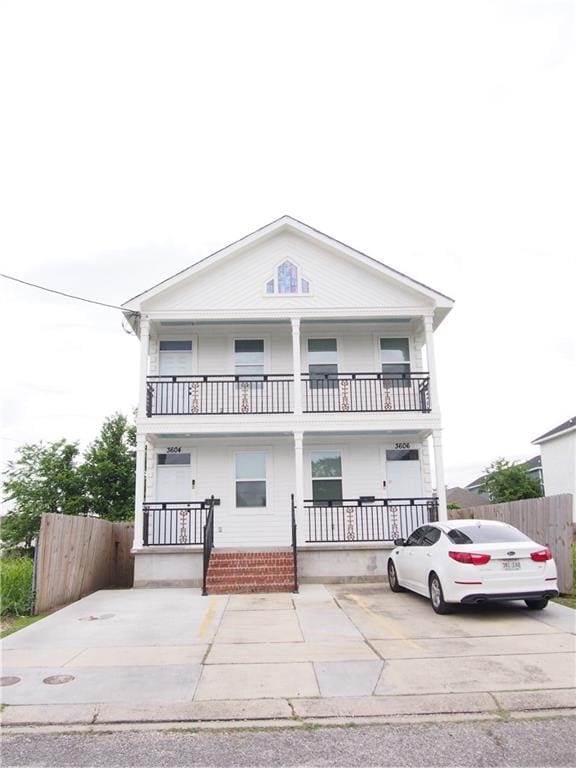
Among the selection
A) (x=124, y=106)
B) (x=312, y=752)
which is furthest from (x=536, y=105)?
(x=312, y=752)

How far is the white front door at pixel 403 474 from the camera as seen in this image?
1595 cm

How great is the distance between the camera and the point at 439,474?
1423cm

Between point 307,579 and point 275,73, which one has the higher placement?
point 275,73

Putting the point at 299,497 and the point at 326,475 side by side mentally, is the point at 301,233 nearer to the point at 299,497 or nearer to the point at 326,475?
the point at 326,475

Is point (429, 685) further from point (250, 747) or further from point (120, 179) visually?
point (120, 179)

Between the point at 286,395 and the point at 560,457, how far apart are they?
2059 cm

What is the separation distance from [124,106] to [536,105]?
8.44 m

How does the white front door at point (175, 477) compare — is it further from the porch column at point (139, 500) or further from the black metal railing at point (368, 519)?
the black metal railing at point (368, 519)

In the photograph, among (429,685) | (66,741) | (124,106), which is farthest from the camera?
(124,106)

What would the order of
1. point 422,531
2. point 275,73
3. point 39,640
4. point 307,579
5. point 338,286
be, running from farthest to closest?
point 338,286
point 307,579
point 275,73
point 422,531
point 39,640

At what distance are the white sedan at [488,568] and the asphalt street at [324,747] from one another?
3.77m

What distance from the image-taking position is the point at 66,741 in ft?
14.6

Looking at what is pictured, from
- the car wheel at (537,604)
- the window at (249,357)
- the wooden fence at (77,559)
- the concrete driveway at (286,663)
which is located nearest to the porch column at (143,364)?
the window at (249,357)

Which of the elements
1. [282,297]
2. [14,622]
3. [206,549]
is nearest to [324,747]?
[14,622]
